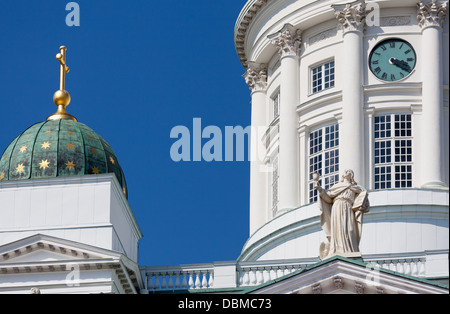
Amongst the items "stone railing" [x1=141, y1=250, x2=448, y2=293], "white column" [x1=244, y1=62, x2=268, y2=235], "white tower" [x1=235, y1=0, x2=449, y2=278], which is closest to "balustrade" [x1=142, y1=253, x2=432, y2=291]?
"stone railing" [x1=141, y1=250, x2=448, y2=293]

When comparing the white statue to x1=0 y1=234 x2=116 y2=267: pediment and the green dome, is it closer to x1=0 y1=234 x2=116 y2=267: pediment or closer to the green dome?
x1=0 y1=234 x2=116 y2=267: pediment

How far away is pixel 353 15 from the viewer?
69312 mm

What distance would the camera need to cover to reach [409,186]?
6700 cm

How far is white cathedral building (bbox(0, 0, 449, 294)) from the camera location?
58.8 m

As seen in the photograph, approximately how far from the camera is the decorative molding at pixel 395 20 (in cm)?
6956

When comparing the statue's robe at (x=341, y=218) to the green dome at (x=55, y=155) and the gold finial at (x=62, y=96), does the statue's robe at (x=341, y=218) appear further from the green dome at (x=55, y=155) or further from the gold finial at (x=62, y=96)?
the gold finial at (x=62, y=96)

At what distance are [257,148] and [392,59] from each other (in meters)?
6.26

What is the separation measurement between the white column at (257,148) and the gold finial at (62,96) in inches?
367

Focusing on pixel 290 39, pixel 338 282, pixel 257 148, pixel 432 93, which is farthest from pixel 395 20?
pixel 338 282

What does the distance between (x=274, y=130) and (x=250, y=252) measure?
5.16 m

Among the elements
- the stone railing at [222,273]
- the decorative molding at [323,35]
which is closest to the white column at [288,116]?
the decorative molding at [323,35]

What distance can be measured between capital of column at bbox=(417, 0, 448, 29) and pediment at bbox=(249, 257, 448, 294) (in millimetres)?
18935

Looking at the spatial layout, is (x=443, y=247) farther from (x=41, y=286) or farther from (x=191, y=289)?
(x=41, y=286)
